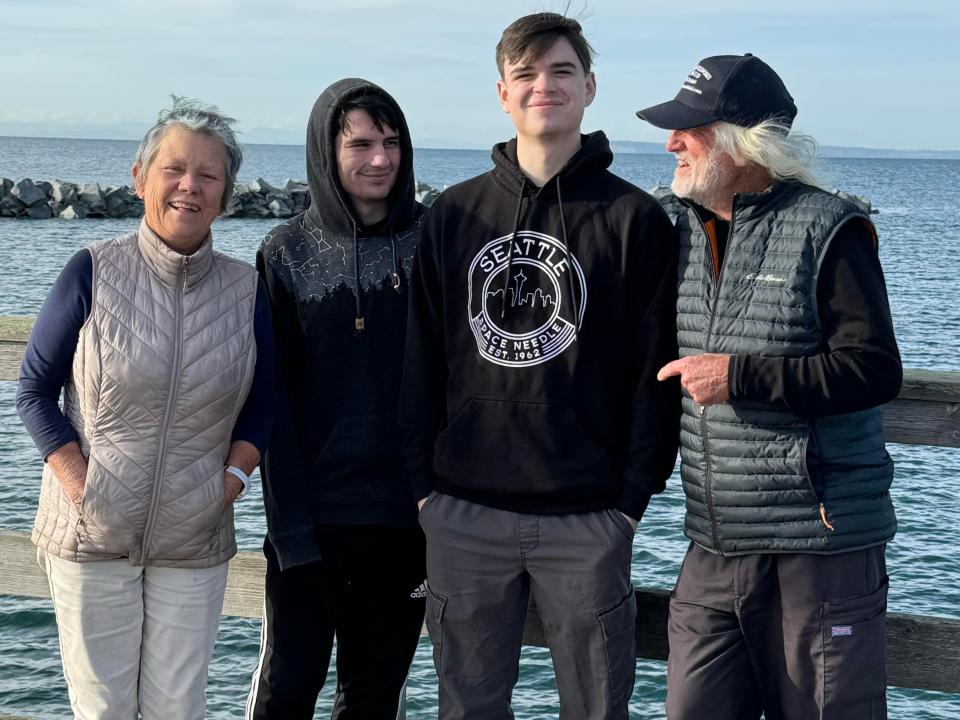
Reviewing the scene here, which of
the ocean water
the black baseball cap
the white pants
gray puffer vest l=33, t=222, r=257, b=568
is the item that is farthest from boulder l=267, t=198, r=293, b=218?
the black baseball cap

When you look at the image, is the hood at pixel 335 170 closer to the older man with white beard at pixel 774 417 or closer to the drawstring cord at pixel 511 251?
the drawstring cord at pixel 511 251

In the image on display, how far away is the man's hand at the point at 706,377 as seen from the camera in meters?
2.91

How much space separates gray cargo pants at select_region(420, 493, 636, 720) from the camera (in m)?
3.15

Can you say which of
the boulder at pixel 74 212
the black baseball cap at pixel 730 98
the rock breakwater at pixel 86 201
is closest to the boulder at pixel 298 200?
the rock breakwater at pixel 86 201

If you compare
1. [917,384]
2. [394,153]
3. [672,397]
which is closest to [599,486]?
[672,397]

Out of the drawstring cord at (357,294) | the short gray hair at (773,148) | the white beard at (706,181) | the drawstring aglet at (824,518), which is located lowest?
the drawstring aglet at (824,518)

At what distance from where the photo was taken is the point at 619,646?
3.17 m

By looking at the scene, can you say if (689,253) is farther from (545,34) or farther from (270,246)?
(270,246)

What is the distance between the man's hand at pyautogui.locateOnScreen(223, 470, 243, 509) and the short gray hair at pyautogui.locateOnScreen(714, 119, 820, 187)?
1.67 m

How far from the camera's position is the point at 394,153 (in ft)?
11.7

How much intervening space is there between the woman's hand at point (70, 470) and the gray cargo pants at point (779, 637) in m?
1.71

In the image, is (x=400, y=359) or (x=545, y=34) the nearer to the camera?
(x=545, y=34)

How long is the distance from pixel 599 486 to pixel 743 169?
3.19ft

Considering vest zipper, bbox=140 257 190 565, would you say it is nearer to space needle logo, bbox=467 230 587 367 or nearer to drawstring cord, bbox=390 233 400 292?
drawstring cord, bbox=390 233 400 292
